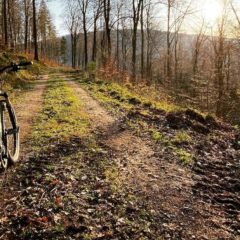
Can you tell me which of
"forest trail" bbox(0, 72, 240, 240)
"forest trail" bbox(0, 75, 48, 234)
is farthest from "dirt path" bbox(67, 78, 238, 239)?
"forest trail" bbox(0, 75, 48, 234)

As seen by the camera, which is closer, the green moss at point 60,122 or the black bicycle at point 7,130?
the black bicycle at point 7,130

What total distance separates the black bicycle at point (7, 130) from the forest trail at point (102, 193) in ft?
0.81

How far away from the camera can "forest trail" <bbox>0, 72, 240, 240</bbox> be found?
13.3ft

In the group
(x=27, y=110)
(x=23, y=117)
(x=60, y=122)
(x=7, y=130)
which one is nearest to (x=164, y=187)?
(x=7, y=130)

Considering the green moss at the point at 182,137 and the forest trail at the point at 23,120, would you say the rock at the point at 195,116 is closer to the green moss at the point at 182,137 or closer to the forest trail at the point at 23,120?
the green moss at the point at 182,137

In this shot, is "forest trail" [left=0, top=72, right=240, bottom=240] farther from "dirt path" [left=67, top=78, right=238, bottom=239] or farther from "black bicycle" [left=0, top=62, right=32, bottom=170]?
"black bicycle" [left=0, top=62, right=32, bottom=170]

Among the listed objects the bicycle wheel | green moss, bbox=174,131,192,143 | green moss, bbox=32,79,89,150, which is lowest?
green moss, bbox=174,131,192,143

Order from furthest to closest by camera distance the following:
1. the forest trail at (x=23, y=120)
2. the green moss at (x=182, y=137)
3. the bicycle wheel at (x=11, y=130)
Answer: the green moss at (x=182, y=137)
the bicycle wheel at (x=11, y=130)
the forest trail at (x=23, y=120)

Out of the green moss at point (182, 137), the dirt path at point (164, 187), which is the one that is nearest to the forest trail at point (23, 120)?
the dirt path at point (164, 187)

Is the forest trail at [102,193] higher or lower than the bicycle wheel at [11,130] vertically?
lower

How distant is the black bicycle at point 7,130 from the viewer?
5.22 m

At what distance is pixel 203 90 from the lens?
2856cm

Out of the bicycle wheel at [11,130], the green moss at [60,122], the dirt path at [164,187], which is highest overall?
the bicycle wheel at [11,130]

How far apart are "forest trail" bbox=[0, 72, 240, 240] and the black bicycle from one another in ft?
0.81
